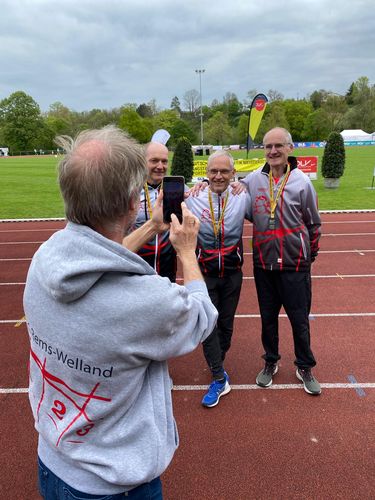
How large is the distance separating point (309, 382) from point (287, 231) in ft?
4.36

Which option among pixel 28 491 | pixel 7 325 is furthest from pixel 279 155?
pixel 7 325

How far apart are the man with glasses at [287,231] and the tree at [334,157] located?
562 inches

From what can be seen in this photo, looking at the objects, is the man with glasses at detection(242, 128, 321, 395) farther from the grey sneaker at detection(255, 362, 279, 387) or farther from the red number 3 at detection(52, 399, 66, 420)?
the red number 3 at detection(52, 399, 66, 420)

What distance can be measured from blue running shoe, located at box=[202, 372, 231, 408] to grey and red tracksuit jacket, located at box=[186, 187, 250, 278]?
927 millimetres

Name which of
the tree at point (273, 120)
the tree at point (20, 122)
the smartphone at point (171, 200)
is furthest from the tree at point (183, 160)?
the tree at point (20, 122)

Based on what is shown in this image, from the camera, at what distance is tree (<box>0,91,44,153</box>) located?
7744 cm

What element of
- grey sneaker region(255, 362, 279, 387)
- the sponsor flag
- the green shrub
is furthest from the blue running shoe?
the green shrub

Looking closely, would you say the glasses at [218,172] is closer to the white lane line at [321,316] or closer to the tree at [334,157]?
the white lane line at [321,316]

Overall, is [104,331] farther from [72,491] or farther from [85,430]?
[72,491]

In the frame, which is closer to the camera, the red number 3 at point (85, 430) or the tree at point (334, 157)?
the red number 3 at point (85, 430)

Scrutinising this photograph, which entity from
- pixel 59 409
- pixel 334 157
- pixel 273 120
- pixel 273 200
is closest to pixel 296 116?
pixel 273 120

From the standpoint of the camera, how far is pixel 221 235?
322cm

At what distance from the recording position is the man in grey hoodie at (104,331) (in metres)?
0.96

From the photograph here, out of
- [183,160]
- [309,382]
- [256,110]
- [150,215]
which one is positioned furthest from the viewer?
[183,160]
